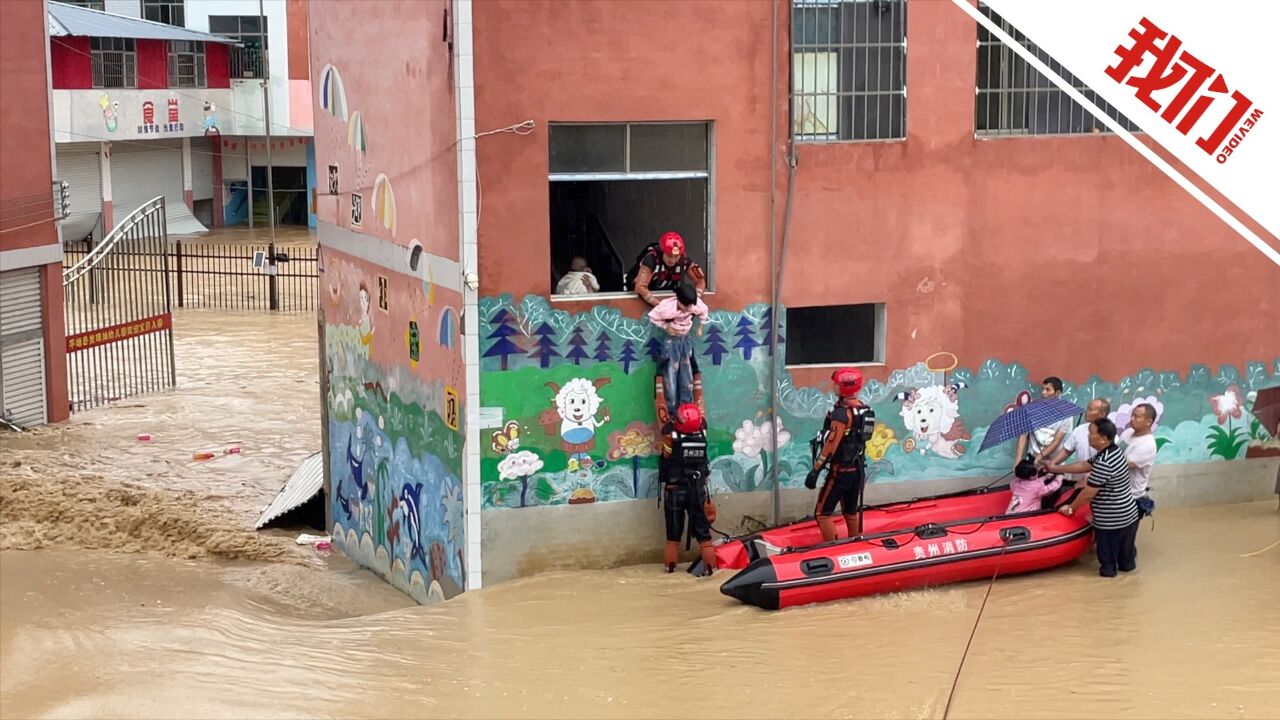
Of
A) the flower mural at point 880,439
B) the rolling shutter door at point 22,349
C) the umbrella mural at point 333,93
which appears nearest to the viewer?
the flower mural at point 880,439

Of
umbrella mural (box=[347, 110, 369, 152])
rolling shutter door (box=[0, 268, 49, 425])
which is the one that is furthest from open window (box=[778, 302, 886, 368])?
rolling shutter door (box=[0, 268, 49, 425])

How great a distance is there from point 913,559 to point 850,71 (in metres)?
4.03

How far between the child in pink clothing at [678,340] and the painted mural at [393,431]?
1639mm

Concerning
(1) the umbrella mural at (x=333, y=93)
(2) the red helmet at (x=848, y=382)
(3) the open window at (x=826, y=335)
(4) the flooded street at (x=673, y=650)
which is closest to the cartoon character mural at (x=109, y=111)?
(1) the umbrella mural at (x=333, y=93)

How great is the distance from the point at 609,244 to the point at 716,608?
4374 millimetres

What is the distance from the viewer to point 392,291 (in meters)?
13.5

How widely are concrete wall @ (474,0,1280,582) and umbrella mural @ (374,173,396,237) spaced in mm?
2074

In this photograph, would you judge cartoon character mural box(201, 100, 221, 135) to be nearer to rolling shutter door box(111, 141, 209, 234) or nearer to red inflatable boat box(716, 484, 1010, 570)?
rolling shutter door box(111, 141, 209, 234)

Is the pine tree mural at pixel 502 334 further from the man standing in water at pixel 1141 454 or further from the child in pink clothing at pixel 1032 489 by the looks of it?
the man standing in water at pixel 1141 454

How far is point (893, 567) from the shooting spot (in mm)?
11156

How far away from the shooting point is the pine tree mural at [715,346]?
12.1 m

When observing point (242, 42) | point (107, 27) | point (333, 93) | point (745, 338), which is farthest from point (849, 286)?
point (242, 42)

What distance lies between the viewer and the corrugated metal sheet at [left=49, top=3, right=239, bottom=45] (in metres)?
36.2

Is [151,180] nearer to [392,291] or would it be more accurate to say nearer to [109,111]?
[109,111]
